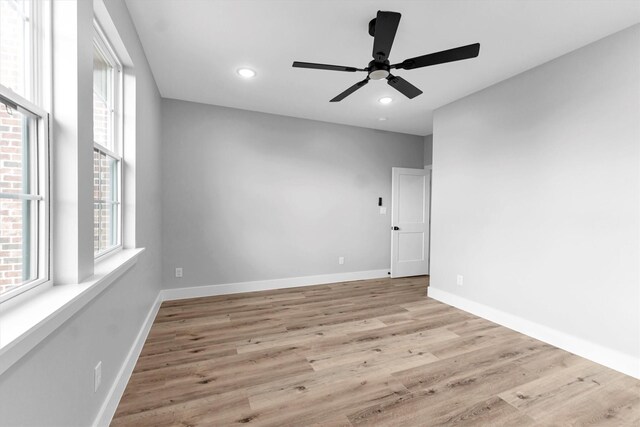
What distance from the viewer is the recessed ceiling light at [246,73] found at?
9.50ft

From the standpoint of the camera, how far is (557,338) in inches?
103

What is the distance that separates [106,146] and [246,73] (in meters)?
1.54

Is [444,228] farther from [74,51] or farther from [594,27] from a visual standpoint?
[74,51]

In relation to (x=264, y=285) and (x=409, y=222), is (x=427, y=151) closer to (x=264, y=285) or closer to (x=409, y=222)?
(x=409, y=222)

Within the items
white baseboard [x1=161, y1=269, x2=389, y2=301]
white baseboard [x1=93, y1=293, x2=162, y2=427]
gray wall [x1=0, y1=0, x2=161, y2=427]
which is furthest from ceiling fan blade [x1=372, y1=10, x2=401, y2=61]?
white baseboard [x1=161, y1=269, x2=389, y2=301]

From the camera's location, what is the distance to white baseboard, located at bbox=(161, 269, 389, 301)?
3.85 meters

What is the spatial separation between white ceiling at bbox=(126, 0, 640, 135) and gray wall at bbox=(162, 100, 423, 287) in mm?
706

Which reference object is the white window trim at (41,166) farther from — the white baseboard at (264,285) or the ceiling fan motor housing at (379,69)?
the white baseboard at (264,285)

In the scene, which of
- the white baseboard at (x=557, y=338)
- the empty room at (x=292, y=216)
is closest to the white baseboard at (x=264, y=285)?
the empty room at (x=292, y=216)

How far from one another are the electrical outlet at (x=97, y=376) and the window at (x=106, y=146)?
25.0 inches

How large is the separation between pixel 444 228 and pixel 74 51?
387cm

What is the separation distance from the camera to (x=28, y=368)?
0.90 m

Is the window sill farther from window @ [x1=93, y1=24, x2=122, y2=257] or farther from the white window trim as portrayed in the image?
window @ [x1=93, y1=24, x2=122, y2=257]

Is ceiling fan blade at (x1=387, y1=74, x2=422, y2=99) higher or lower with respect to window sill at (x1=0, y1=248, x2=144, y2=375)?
higher
